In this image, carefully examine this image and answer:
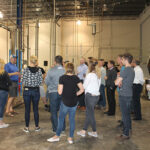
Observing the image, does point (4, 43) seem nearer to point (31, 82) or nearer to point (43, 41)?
point (43, 41)

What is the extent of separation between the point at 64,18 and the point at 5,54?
17.1ft

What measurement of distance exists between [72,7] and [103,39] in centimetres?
349

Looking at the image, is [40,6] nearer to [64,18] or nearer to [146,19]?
[64,18]

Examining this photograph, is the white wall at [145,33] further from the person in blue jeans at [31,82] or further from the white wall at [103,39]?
the person in blue jeans at [31,82]

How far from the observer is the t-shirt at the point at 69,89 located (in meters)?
2.56

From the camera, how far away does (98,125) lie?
148 inches

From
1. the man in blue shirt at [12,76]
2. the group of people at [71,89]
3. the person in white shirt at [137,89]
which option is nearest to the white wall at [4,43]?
Answer: the man in blue shirt at [12,76]

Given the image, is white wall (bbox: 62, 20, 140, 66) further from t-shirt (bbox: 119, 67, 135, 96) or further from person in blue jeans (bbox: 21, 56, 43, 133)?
t-shirt (bbox: 119, 67, 135, 96)

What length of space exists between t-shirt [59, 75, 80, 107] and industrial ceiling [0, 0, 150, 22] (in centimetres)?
739

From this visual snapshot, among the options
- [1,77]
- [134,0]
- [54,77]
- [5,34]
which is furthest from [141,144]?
[5,34]

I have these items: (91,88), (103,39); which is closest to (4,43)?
(103,39)

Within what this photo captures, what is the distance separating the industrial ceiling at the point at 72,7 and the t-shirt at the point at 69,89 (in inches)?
291

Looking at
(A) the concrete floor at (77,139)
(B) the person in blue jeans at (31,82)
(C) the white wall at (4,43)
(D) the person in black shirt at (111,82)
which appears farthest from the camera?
(C) the white wall at (4,43)

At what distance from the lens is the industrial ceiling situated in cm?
997
